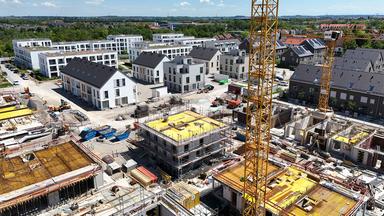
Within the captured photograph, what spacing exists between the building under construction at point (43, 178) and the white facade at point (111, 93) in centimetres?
2256

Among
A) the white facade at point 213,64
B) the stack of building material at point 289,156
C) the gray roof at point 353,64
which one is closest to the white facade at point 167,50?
the white facade at point 213,64

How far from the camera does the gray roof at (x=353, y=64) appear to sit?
74.4 meters

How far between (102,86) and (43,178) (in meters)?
29.7

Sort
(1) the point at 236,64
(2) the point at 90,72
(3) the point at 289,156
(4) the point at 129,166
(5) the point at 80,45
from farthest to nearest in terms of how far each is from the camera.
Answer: (5) the point at 80,45 < (1) the point at 236,64 < (2) the point at 90,72 < (3) the point at 289,156 < (4) the point at 129,166

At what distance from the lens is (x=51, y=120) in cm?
5316

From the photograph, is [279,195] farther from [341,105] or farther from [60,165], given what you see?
[341,105]

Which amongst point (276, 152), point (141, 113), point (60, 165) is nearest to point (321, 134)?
point (276, 152)

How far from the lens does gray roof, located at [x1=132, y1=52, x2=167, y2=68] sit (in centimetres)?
7950

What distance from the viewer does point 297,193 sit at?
1100 inches

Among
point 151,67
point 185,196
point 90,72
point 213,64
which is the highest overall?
point 90,72

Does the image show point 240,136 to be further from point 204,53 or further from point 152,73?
point 204,53

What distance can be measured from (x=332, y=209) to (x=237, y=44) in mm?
104685

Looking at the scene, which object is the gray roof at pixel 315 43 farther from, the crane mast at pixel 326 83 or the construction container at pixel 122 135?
the construction container at pixel 122 135

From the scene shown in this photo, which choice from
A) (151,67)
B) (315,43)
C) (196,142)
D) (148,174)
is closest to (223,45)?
(315,43)
